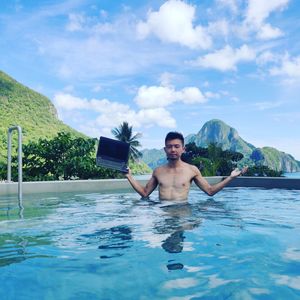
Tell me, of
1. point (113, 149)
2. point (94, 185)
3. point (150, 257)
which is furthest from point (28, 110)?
point (150, 257)

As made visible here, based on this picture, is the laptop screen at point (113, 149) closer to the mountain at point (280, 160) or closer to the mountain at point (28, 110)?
the mountain at point (28, 110)

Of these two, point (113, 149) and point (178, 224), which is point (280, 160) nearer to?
point (113, 149)

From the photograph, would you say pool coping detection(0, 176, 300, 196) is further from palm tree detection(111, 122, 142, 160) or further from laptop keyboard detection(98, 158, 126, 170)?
palm tree detection(111, 122, 142, 160)

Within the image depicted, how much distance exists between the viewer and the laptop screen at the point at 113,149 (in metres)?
5.02

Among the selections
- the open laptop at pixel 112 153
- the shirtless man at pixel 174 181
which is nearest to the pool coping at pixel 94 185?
the open laptop at pixel 112 153

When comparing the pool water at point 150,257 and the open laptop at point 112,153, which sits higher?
the open laptop at point 112,153

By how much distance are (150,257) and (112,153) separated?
2598 mm

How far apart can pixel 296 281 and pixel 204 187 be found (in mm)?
3067

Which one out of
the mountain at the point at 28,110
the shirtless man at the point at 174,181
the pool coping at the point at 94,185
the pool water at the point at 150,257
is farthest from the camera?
the mountain at the point at 28,110

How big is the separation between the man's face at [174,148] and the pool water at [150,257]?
2.65 feet

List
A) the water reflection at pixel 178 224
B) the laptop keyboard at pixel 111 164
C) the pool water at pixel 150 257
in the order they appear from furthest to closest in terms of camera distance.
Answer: the laptop keyboard at pixel 111 164
the water reflection at pixel 178 224
the pool water at pixel 150 257

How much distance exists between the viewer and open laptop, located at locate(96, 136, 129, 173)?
500 cm

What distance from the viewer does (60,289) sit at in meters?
1.99

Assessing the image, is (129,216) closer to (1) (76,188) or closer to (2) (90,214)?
(2) (90,214)
